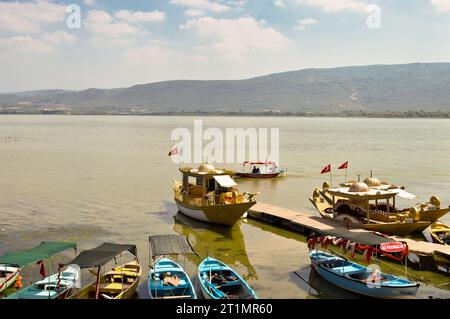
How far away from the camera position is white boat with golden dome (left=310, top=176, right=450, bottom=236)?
23922 millimetres

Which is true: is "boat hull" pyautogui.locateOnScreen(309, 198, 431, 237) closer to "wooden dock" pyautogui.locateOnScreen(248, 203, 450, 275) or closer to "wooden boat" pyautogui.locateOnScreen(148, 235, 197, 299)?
"wooden dock" pyautogui.locateOnScreen(248, 203, 450, 275)

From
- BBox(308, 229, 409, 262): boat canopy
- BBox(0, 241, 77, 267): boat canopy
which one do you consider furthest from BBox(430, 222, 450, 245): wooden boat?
BBox(0, 241, 77, 267): boat canopy

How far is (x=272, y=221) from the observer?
92.4 feet

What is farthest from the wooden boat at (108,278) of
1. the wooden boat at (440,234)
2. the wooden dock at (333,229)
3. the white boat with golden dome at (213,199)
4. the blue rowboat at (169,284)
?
the wooden boat at (440,234)

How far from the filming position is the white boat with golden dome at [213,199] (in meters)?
26.0

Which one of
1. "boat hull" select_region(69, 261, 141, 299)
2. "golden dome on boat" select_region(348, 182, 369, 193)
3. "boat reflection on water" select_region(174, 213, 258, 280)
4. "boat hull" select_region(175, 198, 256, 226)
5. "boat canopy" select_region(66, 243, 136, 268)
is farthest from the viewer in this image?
"boat hull" select_region(175, 198, 256, 226)

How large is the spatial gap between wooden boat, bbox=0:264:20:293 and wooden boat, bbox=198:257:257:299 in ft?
20.9

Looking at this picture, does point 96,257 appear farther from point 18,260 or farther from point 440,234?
point 440,234

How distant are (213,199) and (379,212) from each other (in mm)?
8539

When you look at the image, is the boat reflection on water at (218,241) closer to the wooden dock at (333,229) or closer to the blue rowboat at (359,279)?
the wooden dock at (333,229)

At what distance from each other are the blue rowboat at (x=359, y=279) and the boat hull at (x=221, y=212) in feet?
20.0
